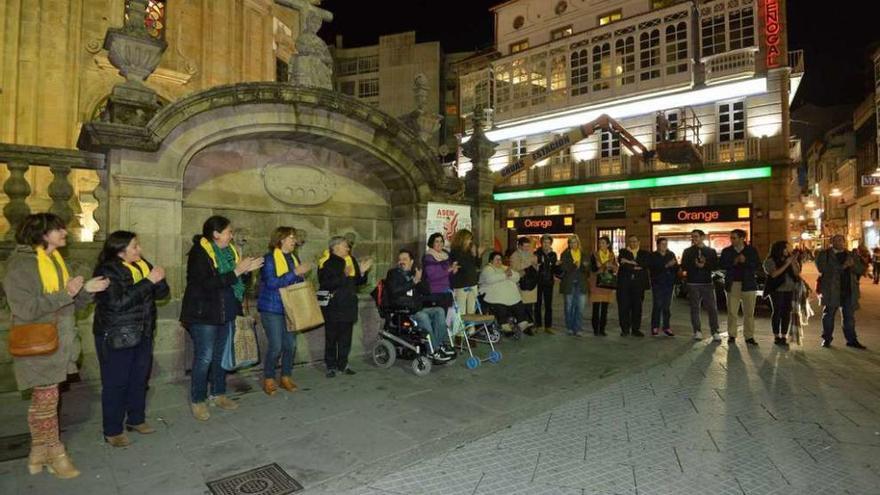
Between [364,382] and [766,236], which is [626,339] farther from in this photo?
[766,236]

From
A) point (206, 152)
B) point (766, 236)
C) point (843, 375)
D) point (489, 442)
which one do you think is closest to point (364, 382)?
point (489, 442)

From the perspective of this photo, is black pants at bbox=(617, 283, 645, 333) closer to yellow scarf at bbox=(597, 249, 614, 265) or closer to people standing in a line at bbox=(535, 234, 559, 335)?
yellow scarf at bbox=(597, 249, 614, 265)

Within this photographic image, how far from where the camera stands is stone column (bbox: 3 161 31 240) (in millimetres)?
5059

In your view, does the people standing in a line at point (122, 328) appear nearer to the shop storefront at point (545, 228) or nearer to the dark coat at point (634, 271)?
the dark coat at point (634, 271)

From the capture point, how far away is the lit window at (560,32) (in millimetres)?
26766

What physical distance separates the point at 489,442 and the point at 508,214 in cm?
2589

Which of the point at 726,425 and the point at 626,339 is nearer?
the point at 726,425

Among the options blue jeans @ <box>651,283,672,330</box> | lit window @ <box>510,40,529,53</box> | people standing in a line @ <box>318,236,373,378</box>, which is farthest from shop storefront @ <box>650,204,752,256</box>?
people standing in a line @ <box>318,236,373,378</box>

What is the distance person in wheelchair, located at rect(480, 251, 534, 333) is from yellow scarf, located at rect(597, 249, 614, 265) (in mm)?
2029

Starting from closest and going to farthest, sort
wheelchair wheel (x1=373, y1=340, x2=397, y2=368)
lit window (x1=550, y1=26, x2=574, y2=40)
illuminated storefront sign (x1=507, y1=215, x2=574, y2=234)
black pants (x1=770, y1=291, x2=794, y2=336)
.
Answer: wheelchair wheel (x1=373, y1=340, x2=397, y2=368) < black pants (x1=770, y1=291, x2=794, y2=336) < illuminated storefront sign (x1=507, y1=215, x2=574, y2=234) < lit window (x1=550, y1=26, x2=574, y2=40)

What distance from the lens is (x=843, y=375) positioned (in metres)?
6.43

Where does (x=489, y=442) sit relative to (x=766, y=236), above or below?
below

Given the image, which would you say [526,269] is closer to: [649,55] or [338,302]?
[338,302]

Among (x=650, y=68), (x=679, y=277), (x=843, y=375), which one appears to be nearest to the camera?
(x=843, y=375)
